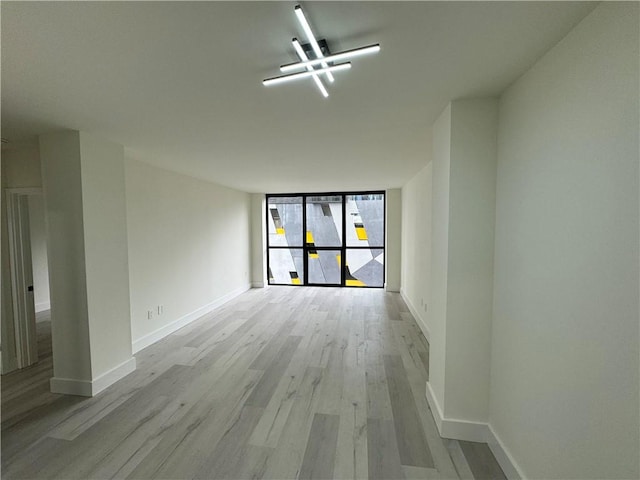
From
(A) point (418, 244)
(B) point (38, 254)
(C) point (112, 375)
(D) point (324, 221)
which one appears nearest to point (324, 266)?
(D) point (324, 221)

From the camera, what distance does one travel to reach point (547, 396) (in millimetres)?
1257

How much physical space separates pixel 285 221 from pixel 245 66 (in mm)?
5595

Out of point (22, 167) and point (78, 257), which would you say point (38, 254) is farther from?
point (78, 257)

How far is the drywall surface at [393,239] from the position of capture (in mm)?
5938

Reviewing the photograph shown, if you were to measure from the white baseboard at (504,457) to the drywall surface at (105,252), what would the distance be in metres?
3.28

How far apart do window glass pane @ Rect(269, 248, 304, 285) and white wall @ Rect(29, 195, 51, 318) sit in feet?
14.5

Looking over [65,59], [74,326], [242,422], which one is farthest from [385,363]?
[65,59]

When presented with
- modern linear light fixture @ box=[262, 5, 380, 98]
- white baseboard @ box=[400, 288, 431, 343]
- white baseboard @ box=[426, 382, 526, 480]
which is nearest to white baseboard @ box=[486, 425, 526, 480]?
white baseboard @ box=[426, 382, 526, 480]

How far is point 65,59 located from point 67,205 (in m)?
1.56

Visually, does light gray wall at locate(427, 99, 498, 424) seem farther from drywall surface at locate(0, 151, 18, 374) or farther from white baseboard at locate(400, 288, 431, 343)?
drywall surface at locate(0, 151, 18, 374)

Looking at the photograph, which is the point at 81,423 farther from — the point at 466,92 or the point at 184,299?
the point at 466,92

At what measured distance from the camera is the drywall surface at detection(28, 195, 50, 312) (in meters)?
4.77

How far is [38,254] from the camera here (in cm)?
484

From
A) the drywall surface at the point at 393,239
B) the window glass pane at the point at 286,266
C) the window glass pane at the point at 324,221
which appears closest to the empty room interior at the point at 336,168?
the drywall surface at the point at 393,239
